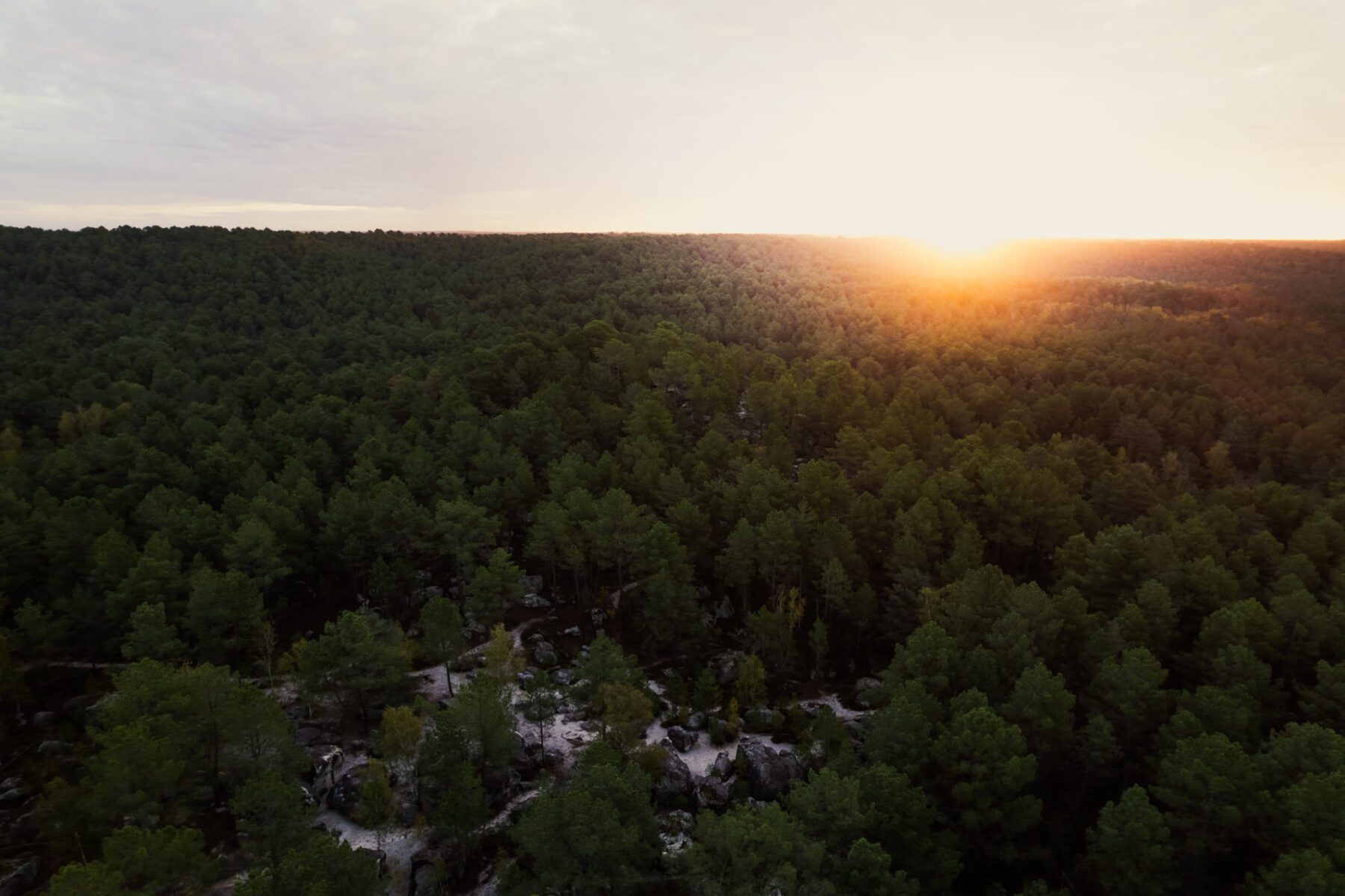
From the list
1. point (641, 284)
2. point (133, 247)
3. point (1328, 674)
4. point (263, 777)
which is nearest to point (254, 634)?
point (263, 777)

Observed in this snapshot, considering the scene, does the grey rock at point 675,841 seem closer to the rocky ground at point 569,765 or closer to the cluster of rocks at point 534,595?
the rocky ground at point 569,765

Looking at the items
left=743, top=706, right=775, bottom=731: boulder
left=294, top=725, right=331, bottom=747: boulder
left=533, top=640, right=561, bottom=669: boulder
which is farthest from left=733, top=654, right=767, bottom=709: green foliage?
left=294, top=725, right=331, bottom=747: boulder

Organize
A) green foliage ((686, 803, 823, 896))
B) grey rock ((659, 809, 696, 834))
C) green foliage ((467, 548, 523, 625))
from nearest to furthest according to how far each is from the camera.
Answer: green foliage ((686, 803, 823, 896)), grey rock ((659, 809, 696, 834)), green foliage ((467, 548, 523, 625))

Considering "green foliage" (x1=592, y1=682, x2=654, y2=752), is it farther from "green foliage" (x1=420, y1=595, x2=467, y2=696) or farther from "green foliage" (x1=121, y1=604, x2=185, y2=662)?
"green foliage" (x1=121, y1=604, x2=185, y2=662)

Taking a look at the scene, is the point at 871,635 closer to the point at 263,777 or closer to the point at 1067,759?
the point at 1067,759

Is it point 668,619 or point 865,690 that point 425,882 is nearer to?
point 668,619

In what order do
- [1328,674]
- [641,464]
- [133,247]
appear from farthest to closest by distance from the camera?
1. [133,247]
2. [641,464]
3. [1328,674]

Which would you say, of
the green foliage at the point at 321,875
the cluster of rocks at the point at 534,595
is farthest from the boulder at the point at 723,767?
the cluster of rocks at the point at 534,595
